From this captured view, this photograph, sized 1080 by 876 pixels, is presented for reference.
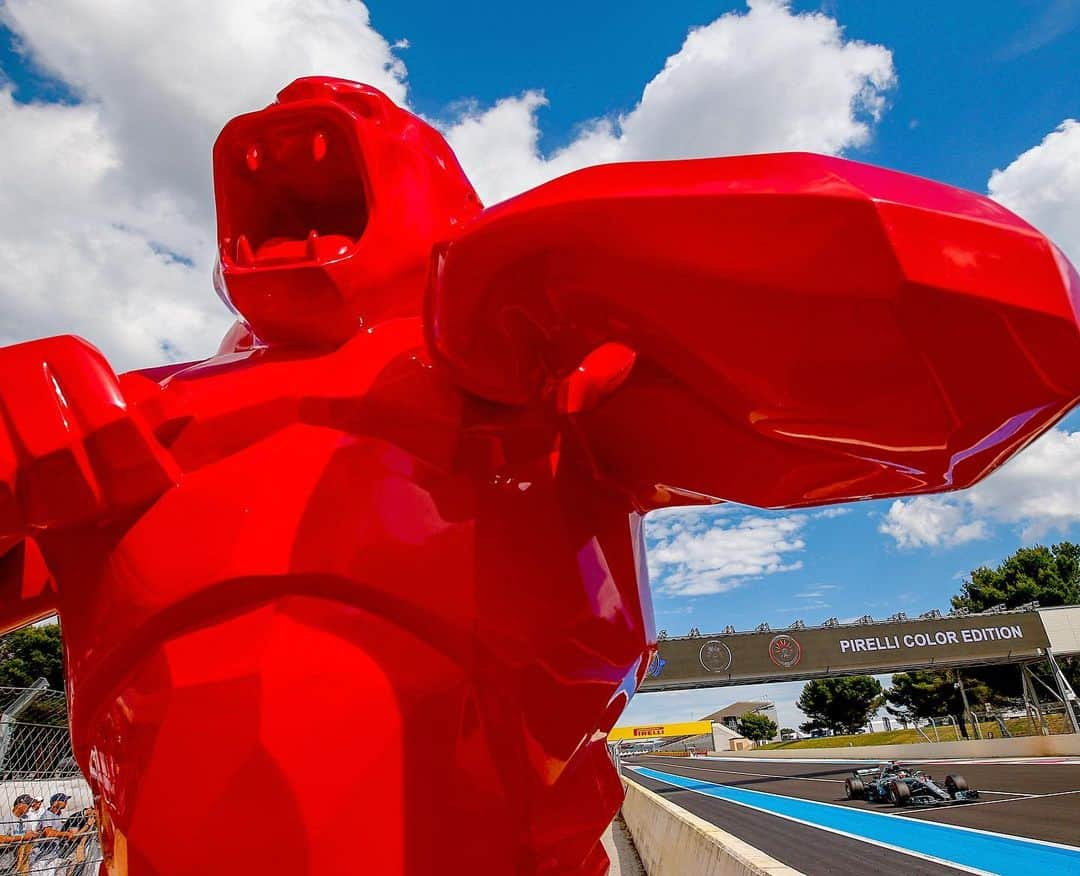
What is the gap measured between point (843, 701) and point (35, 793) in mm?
58670

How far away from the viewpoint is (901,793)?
16.4 meters

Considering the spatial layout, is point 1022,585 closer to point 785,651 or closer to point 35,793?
point 785,651

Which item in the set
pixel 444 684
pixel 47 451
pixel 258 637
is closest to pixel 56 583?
pixel 47 451

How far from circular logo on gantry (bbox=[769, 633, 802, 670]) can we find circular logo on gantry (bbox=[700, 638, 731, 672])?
1471 millimetres

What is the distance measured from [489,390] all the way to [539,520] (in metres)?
0.33

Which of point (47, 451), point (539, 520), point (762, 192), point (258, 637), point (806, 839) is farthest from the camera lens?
point (806, 839)

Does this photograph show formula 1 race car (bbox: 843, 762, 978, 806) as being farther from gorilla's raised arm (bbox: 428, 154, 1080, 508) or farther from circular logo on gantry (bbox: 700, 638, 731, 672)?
gorilla's raised arm (bbox: 428, 154, 1080, 508)

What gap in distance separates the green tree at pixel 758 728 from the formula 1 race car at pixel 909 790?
78.6 m

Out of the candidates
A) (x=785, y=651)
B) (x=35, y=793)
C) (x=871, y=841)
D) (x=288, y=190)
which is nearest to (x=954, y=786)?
(x=871, y=841)

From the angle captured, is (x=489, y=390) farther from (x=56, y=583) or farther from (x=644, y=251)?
(x=56, y=583)

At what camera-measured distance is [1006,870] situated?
856 cm

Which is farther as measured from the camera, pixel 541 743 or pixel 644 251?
pixel 541 743

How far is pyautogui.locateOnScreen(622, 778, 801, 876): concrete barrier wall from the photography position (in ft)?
14.1

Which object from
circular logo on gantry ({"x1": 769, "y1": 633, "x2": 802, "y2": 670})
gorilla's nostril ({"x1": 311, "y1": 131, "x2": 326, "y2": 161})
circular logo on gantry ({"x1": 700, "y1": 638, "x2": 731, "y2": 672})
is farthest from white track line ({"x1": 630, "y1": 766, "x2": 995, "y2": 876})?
gorilla's nostril ({"x1": 311, "y1": 131, "x2": 326, "y2": 161})
